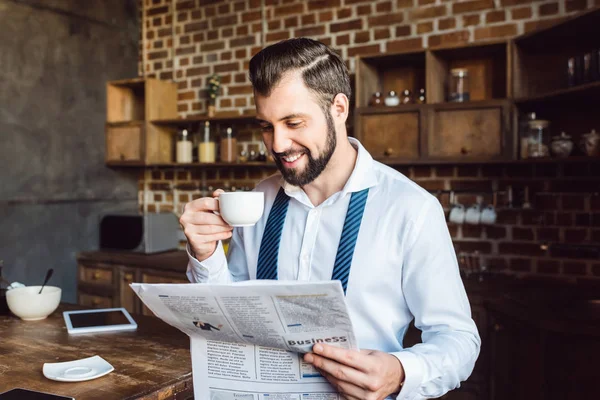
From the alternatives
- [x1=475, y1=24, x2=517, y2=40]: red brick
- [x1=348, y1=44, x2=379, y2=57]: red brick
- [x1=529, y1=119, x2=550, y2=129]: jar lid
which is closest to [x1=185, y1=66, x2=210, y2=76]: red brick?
[x1=348, y1=44, x2=379, y2=57]: red brick

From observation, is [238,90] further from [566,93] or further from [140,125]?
[566,93]

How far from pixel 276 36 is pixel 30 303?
8.42ft

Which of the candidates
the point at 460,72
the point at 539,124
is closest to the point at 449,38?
the point at 460,72

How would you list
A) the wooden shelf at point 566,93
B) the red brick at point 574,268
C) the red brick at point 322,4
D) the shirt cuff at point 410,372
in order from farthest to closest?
the red brick at point 322,4, the red brick at point 574,268, the wooden shelf at point 566,93, the shirt cuff at point 410,372

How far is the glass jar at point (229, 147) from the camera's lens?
3852mm

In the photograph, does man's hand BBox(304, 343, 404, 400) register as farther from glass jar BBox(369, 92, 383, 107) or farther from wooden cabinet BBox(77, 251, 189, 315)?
wooden cabinet BBox(77, 251, 189, 315)

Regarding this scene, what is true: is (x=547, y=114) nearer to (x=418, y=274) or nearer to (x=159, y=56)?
(x=418, y=274)

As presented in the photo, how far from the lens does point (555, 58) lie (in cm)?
296

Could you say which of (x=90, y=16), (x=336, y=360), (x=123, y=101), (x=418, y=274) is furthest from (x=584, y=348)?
(x=90, y=16)

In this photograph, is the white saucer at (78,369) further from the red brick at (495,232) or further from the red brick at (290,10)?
the red brick at (290,10)

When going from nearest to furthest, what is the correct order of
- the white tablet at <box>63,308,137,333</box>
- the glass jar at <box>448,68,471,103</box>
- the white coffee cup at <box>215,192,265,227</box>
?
the white coffee cup at <box>215,192,265,227</box> → the white tablet at <box>63,308,137,333</box> → the glass jar at <box>448,68,471,103</box>

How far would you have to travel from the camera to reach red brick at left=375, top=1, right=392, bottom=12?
346 cm

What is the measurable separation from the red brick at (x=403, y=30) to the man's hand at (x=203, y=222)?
2.43 meters

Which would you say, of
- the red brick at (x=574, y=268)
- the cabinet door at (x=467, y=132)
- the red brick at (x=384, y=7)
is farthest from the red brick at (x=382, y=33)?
the red brick at (x=574, y=268)
